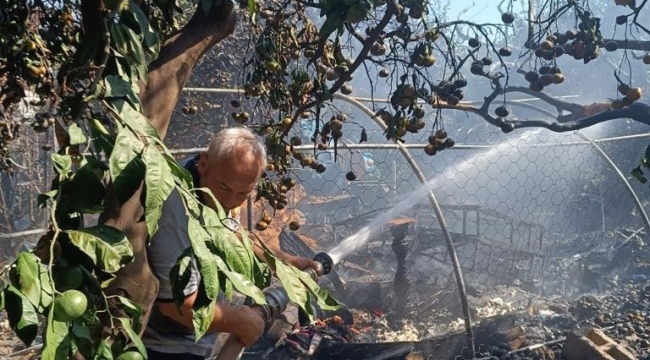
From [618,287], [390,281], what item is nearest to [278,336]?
[390,281]

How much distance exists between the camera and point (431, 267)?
9.29 m

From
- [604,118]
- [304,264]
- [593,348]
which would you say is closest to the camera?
[304,264]

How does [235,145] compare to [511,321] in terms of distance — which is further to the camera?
[511,321]

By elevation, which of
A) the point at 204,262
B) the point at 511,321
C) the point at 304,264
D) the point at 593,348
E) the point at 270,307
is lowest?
the point at 511,321

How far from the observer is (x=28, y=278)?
87cm

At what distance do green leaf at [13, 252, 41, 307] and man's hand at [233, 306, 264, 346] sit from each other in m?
1.74

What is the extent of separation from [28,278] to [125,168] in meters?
0.21

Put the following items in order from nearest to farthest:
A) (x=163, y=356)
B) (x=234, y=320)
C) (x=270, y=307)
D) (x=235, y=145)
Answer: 1. (x=235, y=145)
2. (x=234, y=320)
3. (x=163, y=356)
4. (x=270, y=307)

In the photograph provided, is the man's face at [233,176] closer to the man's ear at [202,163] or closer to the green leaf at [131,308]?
the man's ear at [202,163]

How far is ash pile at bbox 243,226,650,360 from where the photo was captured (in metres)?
5.59

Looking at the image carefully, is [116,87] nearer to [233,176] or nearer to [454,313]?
[233,176]

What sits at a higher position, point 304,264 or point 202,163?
point 202,163

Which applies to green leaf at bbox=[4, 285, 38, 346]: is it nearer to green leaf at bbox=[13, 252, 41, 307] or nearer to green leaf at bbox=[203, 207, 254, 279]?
green leaf at bbox=[13, 252, 41, 307]

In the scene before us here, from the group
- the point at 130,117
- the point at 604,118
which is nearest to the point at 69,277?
the point at 130,117
